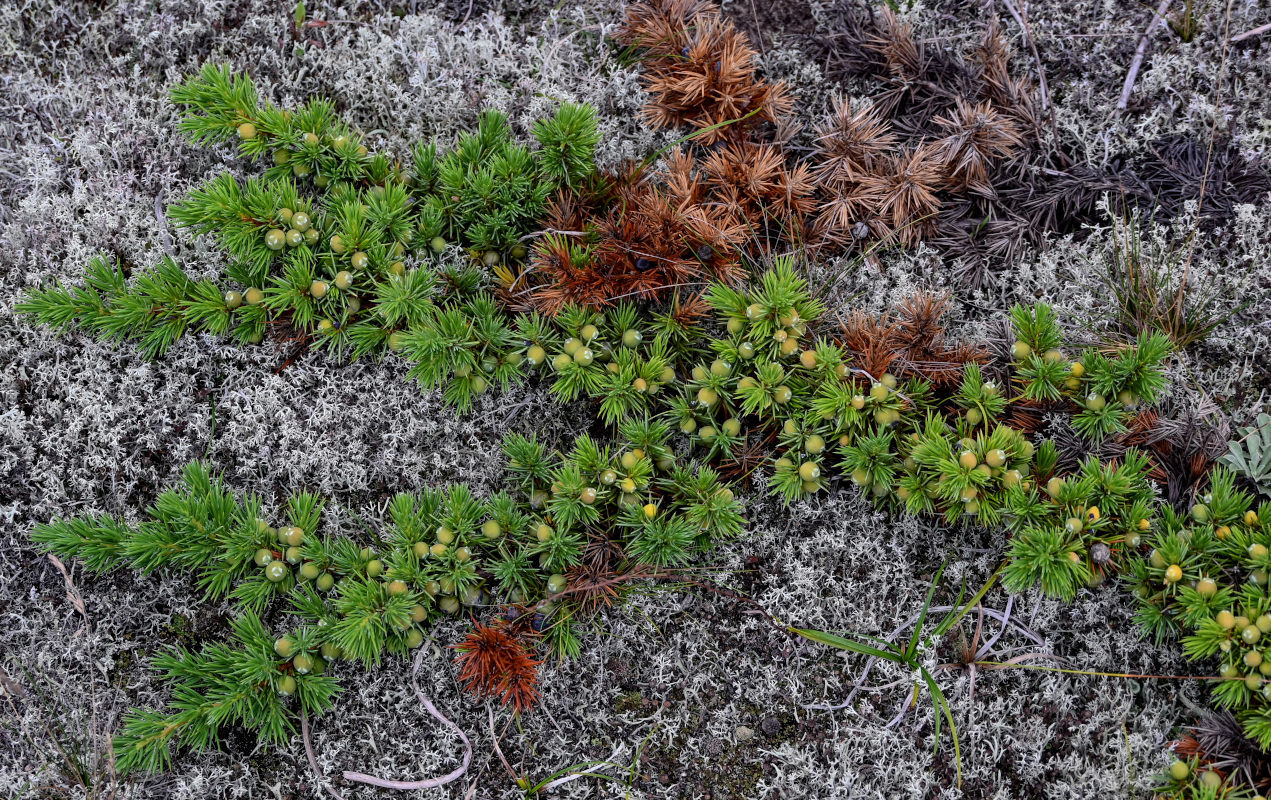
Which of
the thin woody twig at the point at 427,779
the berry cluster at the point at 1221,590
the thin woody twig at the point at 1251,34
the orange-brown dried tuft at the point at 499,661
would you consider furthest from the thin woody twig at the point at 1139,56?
the thin woody twig at the point at 427,779

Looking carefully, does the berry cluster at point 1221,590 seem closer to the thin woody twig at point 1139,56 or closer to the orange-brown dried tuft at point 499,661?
the thin woody twig at point 1139,56

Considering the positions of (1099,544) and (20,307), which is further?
(20,307)

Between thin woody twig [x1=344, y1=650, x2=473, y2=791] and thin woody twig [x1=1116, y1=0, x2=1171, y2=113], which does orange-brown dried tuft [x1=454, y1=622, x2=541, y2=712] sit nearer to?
thin woody twig [x1=344, y1=650, x2=473, y2=791]

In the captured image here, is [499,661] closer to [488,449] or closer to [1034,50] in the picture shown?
[488,449]

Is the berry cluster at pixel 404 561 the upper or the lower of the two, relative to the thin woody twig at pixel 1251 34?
lower

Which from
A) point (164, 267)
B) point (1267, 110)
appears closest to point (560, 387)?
point (164, 267)

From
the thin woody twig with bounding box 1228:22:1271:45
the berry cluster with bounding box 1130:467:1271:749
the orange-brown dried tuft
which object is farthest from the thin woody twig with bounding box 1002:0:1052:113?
the orange-brown dried tuft

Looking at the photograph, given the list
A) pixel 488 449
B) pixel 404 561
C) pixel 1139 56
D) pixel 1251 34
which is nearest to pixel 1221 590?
pixel 1139 56

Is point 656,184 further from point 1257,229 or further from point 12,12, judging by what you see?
point 12,12

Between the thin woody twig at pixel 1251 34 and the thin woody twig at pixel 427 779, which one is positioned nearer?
the thin woody twig at pixel 427 779
